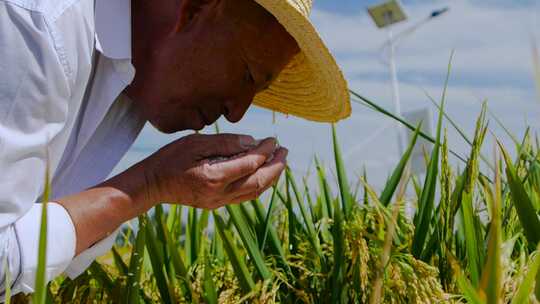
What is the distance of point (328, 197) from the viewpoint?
172cm

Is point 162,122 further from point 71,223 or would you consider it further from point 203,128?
point 71,223

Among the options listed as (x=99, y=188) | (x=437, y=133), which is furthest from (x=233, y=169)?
(x=437, y=133)

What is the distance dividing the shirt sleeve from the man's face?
0.93ft

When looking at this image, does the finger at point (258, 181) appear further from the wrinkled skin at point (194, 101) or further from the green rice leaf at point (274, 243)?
the green rice leaf at point (274, 243)

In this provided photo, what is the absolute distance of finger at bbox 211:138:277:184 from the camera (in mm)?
1182

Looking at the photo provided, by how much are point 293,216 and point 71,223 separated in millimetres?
692

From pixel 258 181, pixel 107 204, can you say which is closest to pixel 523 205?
pixel 258 181

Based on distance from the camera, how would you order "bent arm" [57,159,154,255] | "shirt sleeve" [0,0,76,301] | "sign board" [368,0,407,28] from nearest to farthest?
"shirt sleeve" [0,0,76,301] < "bent arm" [57,159,154,255] < "sign board" [368,0,407,28]

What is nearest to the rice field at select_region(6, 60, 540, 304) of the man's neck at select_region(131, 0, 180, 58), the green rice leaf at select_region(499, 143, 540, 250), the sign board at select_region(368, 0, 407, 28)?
the green rice leaf at select_region(499, 143, 540, 250)

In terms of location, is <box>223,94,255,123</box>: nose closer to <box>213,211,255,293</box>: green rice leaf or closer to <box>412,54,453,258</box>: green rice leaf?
<box>213,211,255,293</box>: green rice leaf

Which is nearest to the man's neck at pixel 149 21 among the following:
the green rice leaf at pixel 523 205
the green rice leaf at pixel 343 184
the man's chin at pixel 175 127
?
the man's chin at pixel 175 127

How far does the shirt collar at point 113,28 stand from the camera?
1190mm

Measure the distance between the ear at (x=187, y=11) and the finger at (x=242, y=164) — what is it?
26 cm

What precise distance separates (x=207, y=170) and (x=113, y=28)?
0.28 m
